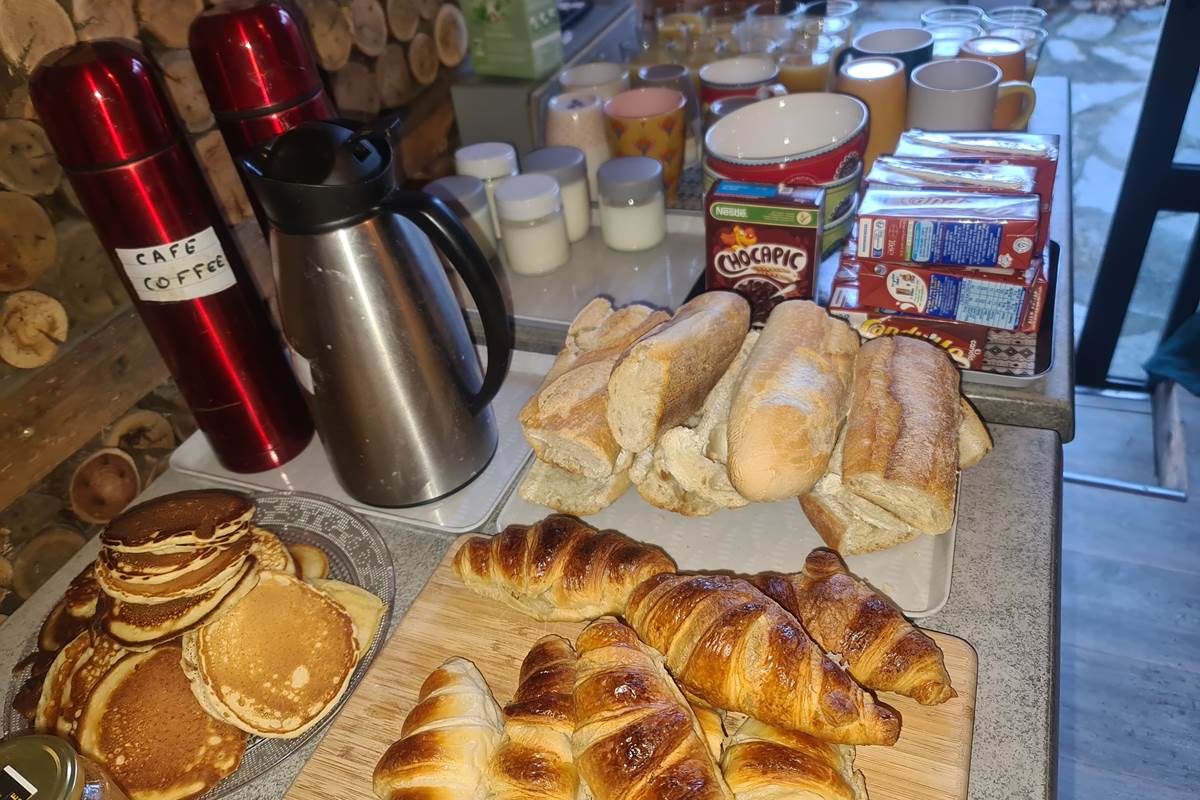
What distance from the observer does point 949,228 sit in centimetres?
91

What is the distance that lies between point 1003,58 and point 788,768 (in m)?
1.39

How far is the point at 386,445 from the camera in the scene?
36.1 inches

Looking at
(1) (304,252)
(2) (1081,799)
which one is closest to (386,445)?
(1) (304,252)

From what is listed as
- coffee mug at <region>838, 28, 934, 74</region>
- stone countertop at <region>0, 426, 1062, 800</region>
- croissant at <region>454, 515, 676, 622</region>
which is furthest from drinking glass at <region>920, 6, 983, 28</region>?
croissant at <region>454, 515, 676, 622</region>

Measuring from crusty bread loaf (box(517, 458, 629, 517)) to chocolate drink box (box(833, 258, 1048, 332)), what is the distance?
0.39 meters

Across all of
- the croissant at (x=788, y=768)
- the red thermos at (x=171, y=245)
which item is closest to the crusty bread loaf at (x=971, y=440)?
the croissant at (x=788, y=768)

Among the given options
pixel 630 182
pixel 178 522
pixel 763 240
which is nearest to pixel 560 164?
pixel 630 182

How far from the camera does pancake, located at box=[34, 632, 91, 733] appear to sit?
778 millimetres

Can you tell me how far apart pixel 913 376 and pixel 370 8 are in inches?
45.9

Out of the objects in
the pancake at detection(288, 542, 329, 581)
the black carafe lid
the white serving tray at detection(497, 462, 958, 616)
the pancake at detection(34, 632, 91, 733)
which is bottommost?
the white serving tray at detection(497, 462, 958, 616)

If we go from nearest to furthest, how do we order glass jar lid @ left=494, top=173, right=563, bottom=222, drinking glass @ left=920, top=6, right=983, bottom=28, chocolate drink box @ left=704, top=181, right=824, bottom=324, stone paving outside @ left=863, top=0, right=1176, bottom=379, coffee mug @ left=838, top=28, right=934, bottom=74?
chocolate drink box @ left=704, top=181, right=824, bottom=324 → glass jar lid @ left=494, top=173, right=563, bottom=222 → coffee mug @ left=838, top=28, right=934, bottom=74 → drinking glass @ left=920, top=6, right=983, bottom=28 → stone paving outside @ left=863, top=0, right=1176, bottom=379

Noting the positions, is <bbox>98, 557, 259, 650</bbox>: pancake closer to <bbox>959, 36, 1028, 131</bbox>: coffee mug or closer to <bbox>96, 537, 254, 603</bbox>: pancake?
<bbox>96, 537, 254, 603</bbox>: pancake

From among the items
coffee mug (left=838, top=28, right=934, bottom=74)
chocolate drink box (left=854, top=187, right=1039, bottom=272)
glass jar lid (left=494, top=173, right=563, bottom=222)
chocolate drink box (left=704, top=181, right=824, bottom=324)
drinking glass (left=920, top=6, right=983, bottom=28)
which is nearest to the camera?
chocolate drink box (left=854, top=187, right=1039, bottom=272)

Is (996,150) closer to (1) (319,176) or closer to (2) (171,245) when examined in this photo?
(1) (319,176)
